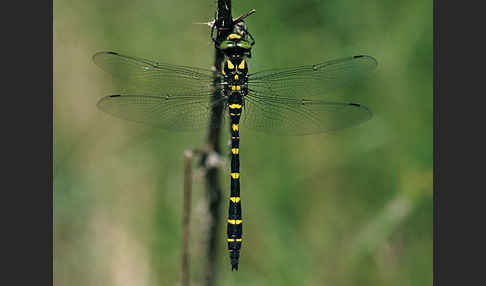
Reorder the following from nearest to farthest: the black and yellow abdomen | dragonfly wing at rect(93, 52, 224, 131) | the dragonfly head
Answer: the dragonfly head
dragonfly wing at rect(93, 52, 224, 131)
the black and yellow abdomen

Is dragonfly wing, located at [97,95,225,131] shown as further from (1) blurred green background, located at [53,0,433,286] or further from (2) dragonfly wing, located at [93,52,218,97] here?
(1) blurred green background, located at [53,0,433,286]

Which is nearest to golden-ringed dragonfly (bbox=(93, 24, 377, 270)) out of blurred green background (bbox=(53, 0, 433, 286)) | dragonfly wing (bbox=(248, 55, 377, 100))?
dragonfly wing (bbox=(248, 55, 377, 100))

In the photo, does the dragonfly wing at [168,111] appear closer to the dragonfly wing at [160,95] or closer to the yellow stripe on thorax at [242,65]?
the dragonfly wing at [160,95]

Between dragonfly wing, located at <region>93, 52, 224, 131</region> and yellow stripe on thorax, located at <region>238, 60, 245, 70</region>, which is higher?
yellow stripe on thorax, located at <region>238, 60, 245, 70</region>

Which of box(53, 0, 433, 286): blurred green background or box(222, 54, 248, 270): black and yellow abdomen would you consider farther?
box(53, 0, 433, 286): blurred green background

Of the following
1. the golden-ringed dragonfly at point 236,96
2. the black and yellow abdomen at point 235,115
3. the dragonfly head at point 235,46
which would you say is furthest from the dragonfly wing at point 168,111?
the dragonfly head at point 235,46

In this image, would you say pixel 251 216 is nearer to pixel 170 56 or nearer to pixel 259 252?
pixel 259 252
